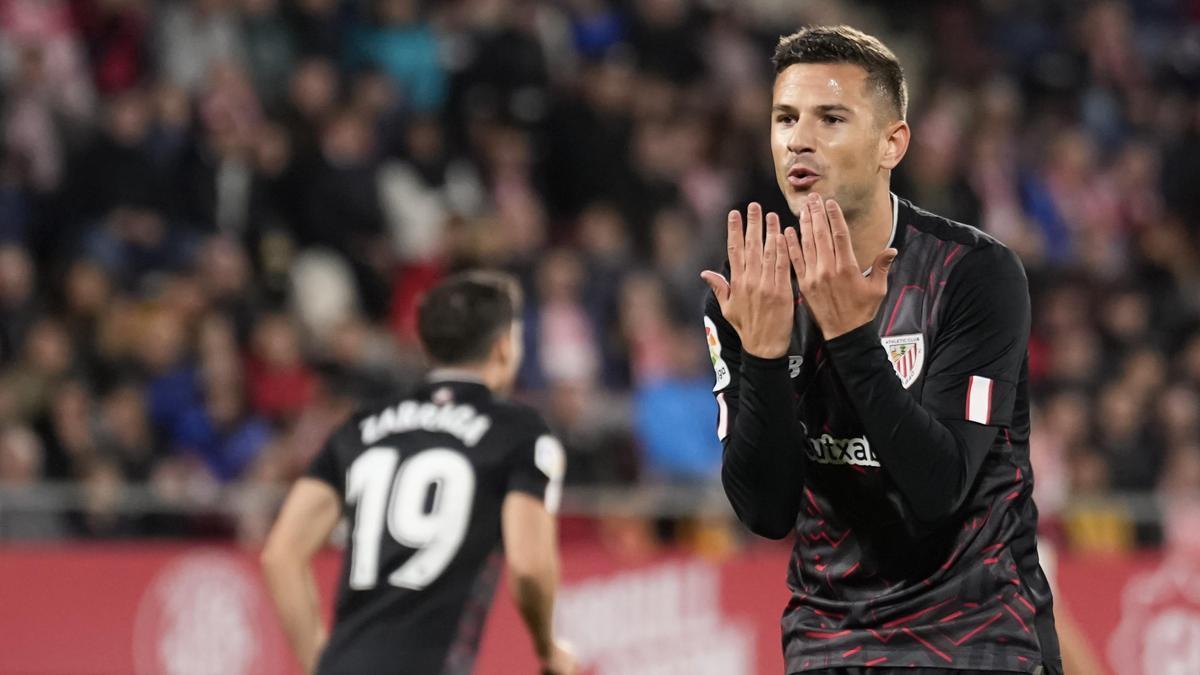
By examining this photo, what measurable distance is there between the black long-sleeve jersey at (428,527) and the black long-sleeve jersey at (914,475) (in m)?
1.40

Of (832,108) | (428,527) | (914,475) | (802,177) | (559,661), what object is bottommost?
(559,661)

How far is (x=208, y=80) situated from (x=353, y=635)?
7.94 metres

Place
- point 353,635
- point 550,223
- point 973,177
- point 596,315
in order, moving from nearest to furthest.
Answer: point 353,635
point 596,315
point 550,223
point 973,177

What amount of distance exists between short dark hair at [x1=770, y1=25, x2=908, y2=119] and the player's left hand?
0.37 m

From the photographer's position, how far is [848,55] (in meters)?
Result: 3.79

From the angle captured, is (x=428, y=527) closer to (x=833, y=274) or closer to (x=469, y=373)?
(x=469, y=373)

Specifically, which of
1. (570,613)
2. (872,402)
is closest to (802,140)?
(872,402)

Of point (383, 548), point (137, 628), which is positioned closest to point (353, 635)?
point (383, 548)

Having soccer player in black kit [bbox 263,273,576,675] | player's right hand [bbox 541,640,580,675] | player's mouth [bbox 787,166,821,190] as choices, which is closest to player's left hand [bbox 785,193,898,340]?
player's mouth [bbox 787,166,821,190]

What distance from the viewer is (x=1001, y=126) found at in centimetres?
1462

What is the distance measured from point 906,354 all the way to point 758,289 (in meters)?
0.35

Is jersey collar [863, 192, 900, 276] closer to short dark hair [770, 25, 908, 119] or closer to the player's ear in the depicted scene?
the player's ear

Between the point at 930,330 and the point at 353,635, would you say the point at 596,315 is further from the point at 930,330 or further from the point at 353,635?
the point at 930,330

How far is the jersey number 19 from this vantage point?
5008 millimetres
